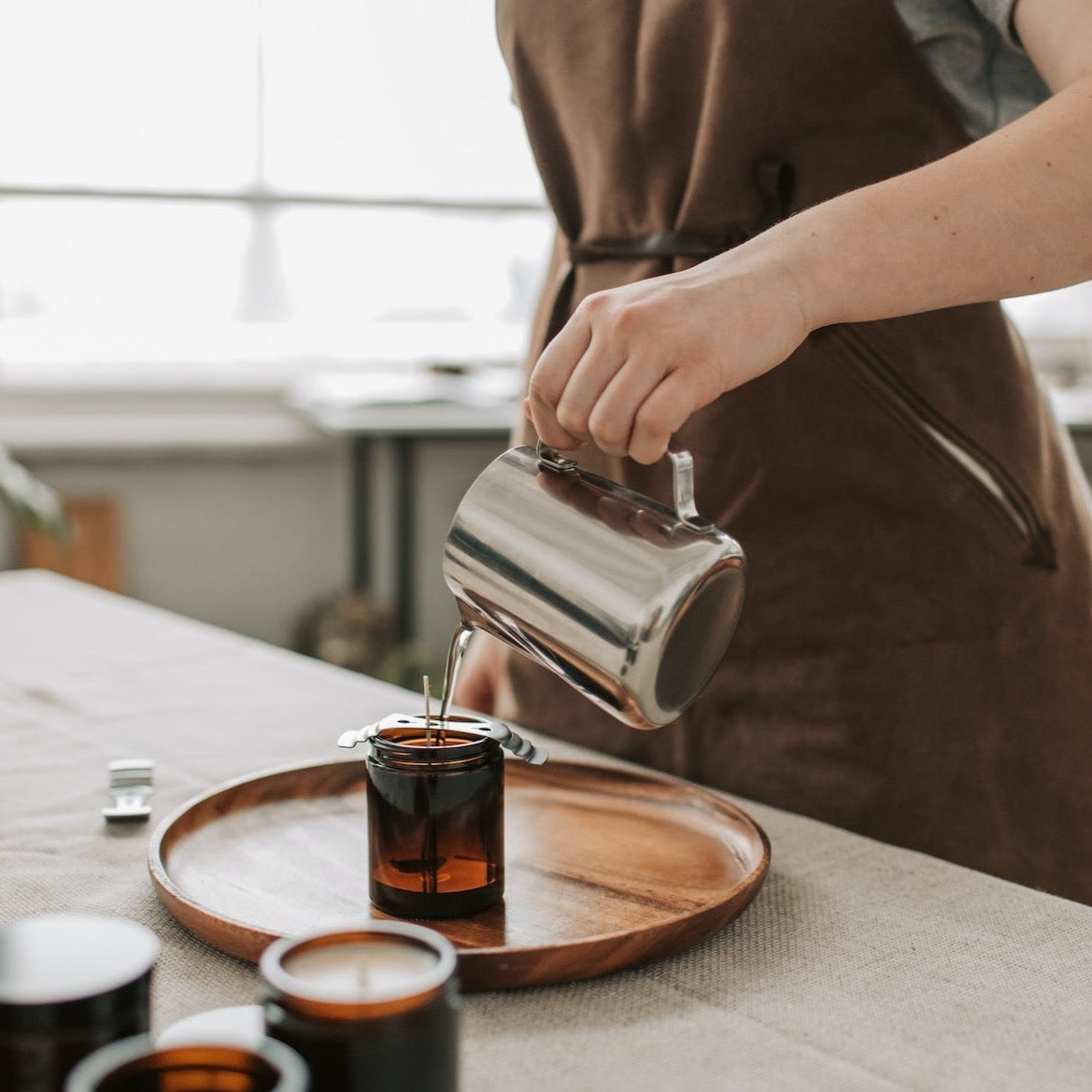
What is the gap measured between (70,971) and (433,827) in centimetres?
25

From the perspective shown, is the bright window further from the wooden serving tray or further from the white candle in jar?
the white candle in jar

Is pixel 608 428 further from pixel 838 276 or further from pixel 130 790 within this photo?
pixel 130 790

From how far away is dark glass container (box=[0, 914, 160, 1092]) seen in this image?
427 mm

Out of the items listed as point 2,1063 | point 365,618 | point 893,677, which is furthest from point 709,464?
point 365,618

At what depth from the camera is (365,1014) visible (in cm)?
42

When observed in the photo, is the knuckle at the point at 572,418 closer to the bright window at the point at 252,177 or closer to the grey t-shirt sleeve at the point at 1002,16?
the grey t-shirt sleeve at the point at 1002,16

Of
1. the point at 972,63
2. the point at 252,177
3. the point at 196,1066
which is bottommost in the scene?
the point at 196,1066

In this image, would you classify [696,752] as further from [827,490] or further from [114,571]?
[114,571]

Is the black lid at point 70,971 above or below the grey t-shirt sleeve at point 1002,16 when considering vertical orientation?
below

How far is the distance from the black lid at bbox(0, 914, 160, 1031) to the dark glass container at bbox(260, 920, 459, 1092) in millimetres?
46

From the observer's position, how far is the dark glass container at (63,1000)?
0.43 meters

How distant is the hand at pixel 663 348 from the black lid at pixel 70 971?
32 centimetres

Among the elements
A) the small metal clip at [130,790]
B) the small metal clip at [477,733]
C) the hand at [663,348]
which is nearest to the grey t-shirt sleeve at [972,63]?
the hand at [663,348]

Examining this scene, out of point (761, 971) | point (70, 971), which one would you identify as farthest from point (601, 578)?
point (70, 971)
